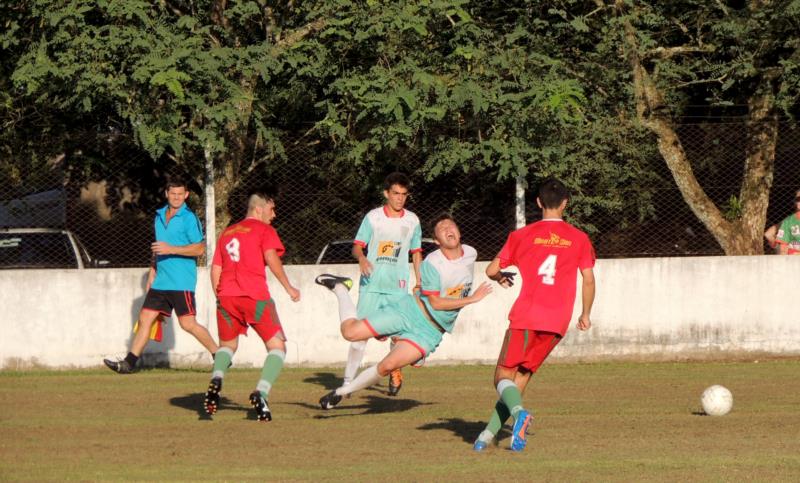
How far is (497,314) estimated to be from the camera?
15.1 m

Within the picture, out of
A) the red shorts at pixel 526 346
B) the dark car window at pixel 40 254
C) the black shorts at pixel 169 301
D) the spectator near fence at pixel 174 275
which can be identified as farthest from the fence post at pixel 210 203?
the red shorts at pixel 526 346

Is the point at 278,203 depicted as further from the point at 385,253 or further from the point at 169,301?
the point at 385,253

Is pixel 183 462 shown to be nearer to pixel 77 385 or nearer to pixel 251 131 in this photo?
pixel 77 385

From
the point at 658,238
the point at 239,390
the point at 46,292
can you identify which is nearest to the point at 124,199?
the point at 46,292

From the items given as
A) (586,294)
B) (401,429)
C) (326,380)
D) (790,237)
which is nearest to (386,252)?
(326,380)

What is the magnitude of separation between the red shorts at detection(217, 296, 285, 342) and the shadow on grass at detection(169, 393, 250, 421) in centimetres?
74

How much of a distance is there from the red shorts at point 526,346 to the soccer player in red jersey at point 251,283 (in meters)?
2.13

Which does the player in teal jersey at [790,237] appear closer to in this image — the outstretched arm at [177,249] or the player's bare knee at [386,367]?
the outstretched arm at [177,249]

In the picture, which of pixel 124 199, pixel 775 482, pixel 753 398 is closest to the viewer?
pixel 775 482

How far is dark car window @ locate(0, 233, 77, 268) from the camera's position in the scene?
15266 millimetres

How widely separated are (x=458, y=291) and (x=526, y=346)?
4.68 feet

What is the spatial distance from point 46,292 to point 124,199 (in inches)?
64.5

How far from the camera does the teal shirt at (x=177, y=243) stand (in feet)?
40.1

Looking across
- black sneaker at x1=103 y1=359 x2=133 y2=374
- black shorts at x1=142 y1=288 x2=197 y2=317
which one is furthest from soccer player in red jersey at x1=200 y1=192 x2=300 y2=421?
black shorts at x1=142 y1=288 x2=197 y2=317
